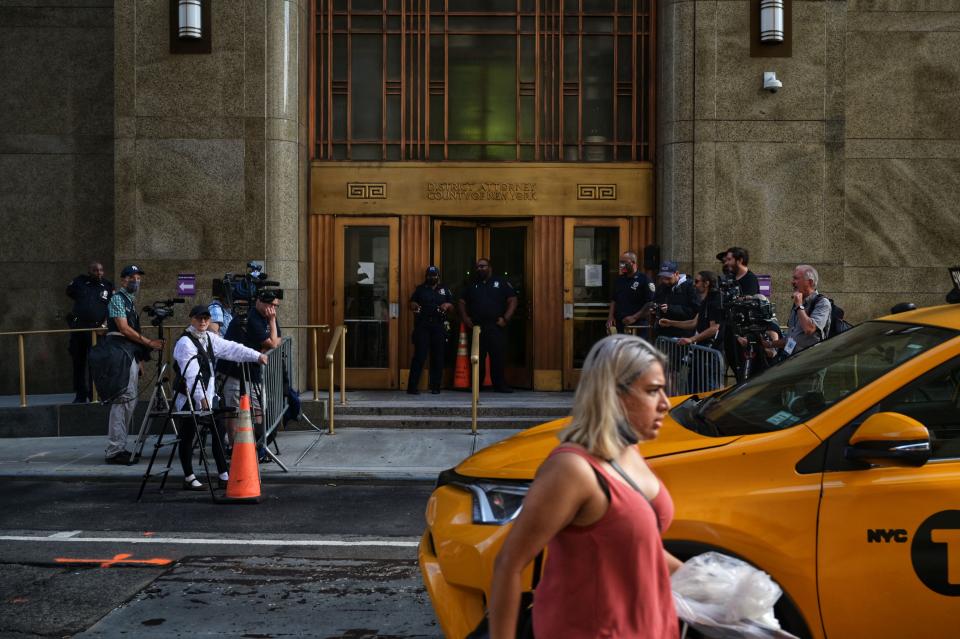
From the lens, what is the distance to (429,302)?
14.4 m

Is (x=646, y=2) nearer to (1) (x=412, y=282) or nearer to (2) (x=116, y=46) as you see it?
(1) (x=412, y=282)

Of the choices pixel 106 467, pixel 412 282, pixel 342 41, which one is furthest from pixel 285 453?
pixel 342 41

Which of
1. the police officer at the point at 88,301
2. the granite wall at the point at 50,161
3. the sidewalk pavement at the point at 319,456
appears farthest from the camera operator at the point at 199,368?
the granite wall at the point at 50,161

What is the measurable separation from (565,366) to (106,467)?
666 centimetres

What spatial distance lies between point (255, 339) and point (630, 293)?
504 centimetres

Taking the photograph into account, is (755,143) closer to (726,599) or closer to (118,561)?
(118,561)

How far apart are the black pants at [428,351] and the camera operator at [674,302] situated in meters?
3.30

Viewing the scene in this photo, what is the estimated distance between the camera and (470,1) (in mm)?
15211

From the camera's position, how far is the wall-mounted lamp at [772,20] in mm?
14078

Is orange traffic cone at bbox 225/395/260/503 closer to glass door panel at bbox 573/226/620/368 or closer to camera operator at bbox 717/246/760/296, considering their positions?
camera operator at bbox 717/246/760/296

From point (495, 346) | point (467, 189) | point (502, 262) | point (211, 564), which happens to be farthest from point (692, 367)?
point (211, 564)

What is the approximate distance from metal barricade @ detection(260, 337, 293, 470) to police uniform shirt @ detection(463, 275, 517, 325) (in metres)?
3.09

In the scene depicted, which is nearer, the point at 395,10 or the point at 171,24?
the point at 171,24

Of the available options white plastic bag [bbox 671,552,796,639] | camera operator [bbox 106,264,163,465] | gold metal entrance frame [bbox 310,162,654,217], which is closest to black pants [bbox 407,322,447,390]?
gold metal entrance frame [bbox 310,162,654,217]
